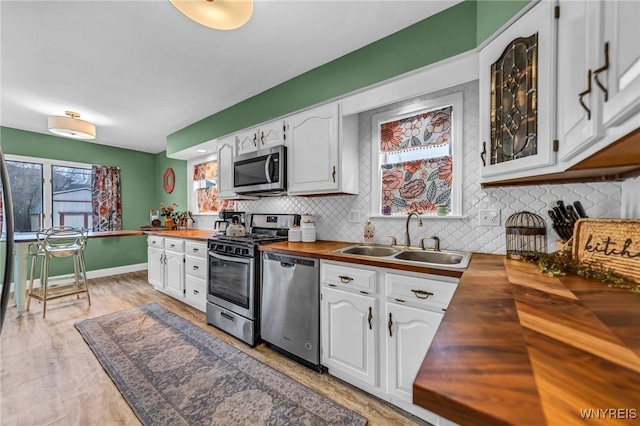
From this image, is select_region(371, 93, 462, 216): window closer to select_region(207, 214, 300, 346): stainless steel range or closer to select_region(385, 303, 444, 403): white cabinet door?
select_region(385, 303, 444, 403): white cabinet door

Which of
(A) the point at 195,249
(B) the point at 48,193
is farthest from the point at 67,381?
(B) the point at 48,193

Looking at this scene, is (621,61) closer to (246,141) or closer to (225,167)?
(246,141)

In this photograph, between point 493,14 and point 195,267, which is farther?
point 195,267

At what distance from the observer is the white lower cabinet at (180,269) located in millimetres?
2984

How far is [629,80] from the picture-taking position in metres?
0.61

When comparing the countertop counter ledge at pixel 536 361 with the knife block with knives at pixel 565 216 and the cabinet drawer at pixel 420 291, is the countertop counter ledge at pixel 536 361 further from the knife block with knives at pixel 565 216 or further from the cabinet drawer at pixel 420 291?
the knife block with knives at pixel 565 216

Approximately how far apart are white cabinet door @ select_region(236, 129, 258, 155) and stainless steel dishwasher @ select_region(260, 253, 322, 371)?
134 cm

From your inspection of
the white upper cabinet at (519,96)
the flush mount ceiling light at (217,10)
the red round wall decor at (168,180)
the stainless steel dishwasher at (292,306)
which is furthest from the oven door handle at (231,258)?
the red round wall decor at (168,180)

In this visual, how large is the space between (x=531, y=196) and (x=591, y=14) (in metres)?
1.10

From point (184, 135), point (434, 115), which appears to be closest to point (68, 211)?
point (184, 135)

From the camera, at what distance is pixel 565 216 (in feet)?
4.75

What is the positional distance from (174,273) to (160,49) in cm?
260

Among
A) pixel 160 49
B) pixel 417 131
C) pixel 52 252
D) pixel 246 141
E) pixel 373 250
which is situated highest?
pixel 160 49

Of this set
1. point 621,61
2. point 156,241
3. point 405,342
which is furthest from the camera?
point 156,241
